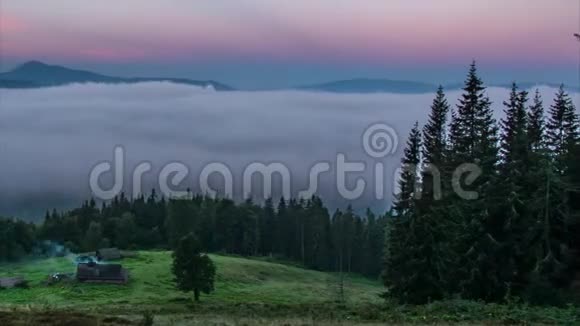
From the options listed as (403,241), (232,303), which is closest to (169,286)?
(403,241)

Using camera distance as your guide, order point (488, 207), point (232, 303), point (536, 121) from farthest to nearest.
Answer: point (536, 121) → point (488, 207) → point (232, 303)

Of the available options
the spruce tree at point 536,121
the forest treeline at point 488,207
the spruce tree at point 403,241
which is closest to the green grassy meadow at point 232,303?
the spruce tree at point 403,241

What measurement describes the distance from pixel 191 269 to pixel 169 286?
42.1ft

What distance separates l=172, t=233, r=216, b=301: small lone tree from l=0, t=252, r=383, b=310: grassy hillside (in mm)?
1577

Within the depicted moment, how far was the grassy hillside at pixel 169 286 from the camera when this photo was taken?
243 feet

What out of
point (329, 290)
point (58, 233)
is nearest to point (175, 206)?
point (58, 233)

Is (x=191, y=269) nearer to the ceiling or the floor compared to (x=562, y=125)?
nearer to the floor

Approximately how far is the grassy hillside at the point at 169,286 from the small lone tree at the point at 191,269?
1.58 m

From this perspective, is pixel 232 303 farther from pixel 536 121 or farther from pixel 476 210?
pixel 536 121

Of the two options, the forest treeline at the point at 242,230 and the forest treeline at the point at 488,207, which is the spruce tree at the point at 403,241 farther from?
the forest treeline at the point at 242,230

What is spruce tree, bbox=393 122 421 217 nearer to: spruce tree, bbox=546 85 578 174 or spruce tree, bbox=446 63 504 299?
spruce tree, bbox=446 63 504 299

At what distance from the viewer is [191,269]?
2876 inches

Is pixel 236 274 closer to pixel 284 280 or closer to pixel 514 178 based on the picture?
pixel 284 280

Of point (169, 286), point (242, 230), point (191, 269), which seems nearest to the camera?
point (191, 269)
